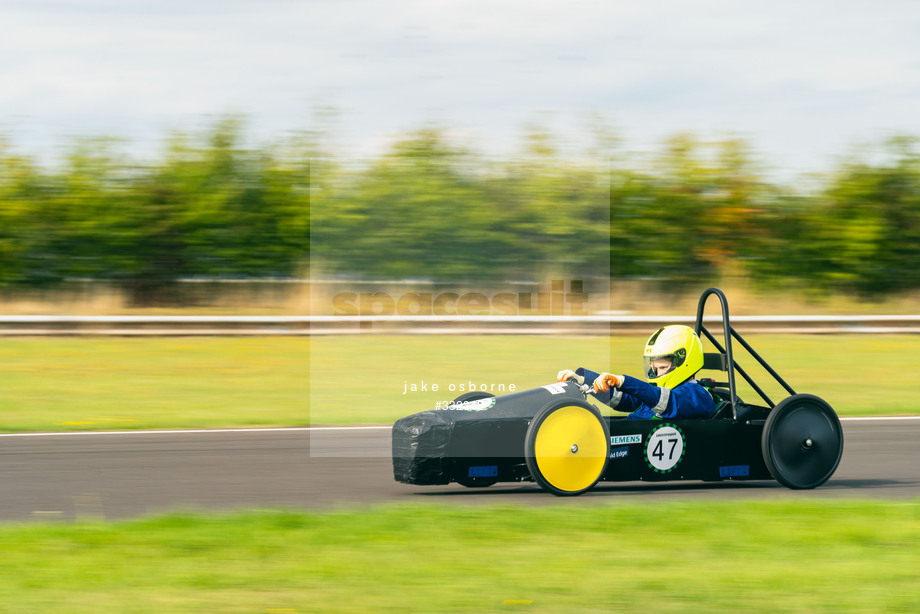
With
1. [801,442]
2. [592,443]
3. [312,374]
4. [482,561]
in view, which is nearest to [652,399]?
[592,443]

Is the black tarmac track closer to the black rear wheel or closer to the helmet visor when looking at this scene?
the black rear wheel

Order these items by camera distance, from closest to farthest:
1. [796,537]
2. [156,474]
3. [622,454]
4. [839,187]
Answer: [796,537] → [622,454] → [156,474] → [839,187]

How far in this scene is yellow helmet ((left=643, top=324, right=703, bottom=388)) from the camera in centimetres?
725

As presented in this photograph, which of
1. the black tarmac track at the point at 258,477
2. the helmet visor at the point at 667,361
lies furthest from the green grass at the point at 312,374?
the helmet visor at the point at 667,361

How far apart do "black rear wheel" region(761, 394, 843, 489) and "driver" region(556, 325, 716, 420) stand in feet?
1.44

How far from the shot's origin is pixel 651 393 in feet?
22.9

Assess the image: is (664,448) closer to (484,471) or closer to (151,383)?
(484,471)

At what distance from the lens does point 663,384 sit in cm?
Result: 724

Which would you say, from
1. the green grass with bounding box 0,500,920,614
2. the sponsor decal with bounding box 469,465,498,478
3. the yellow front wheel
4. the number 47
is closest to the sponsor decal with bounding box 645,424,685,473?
the number 47

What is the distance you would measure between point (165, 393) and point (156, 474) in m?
5.43

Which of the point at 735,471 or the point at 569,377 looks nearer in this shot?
the point at 569,377

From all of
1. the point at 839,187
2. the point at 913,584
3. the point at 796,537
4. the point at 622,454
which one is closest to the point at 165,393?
the point at 622,454

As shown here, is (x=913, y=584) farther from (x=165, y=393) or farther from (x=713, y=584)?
(x=165, y=393)

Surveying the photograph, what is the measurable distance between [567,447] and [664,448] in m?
0.69
